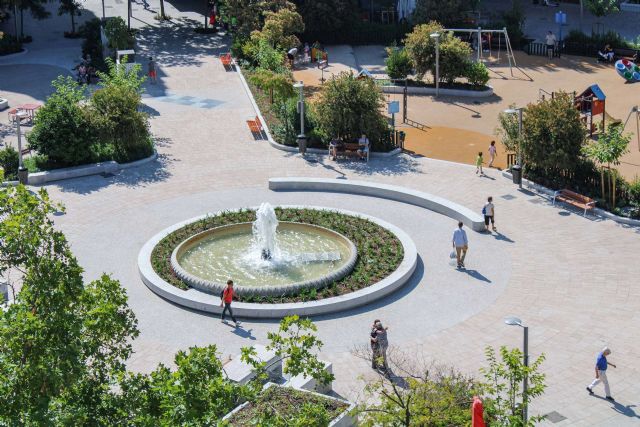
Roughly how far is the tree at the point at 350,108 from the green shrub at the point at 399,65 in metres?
10.8

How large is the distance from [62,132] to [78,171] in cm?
164

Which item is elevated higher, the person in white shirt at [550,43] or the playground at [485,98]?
the person in white shirt at [550,43]

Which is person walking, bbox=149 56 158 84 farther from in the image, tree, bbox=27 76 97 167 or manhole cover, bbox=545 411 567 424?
manhole cover, bbox=545 411 567 424

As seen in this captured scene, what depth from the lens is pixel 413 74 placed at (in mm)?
52000

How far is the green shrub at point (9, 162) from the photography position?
37438mm

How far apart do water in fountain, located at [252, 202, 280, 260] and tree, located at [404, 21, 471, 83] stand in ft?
70.9

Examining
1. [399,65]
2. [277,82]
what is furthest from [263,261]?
[399,65]

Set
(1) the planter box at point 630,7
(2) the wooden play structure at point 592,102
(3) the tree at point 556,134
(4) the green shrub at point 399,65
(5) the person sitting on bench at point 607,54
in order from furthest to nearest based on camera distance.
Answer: (1) the planter box at point 630,7 → (5) the person sitting on bench at point 607,54 → (4) the green shrub at point 399,65 → (2) the wooden play structure at point 592,102 → (3) the tree at point 556,134

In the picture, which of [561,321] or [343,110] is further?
[343,110]

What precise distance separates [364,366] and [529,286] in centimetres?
676

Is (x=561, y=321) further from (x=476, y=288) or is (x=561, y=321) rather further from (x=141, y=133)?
(x=141, y=133)

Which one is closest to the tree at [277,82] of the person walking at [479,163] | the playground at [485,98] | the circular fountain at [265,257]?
the playground at [485,98]

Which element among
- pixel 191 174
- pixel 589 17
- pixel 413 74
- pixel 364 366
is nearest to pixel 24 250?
pixel 364 366

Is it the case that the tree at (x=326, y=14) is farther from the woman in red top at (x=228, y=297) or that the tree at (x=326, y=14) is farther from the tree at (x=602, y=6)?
the woman in red top at (x=228, y=297)
